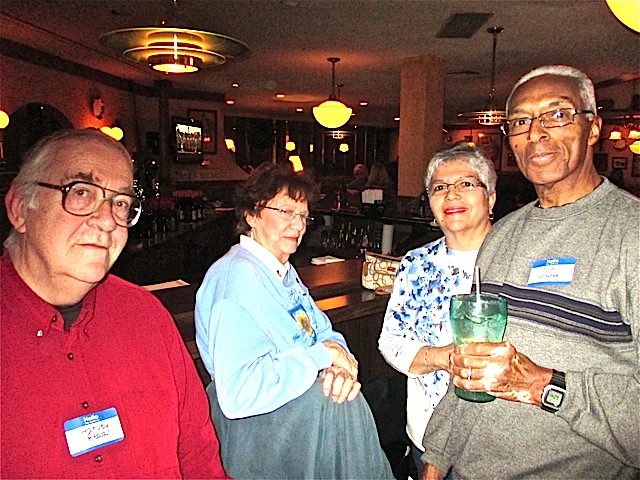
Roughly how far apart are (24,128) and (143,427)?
7145 millimetres

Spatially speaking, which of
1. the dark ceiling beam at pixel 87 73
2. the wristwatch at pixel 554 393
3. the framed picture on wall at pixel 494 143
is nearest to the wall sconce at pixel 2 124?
the dark ceiling beam at pixel 87 73

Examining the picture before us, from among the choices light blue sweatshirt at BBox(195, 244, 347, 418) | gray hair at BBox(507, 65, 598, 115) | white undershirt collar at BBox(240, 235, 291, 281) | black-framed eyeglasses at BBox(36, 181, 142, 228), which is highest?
gray hair at BBox(507, 65, 598, 115)

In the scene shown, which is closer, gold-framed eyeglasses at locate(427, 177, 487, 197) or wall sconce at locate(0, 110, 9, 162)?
gold-framed eyeglasses at locate(427, 177, 487, 197)

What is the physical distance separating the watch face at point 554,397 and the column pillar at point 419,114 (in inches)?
242

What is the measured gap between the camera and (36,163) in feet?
3.72

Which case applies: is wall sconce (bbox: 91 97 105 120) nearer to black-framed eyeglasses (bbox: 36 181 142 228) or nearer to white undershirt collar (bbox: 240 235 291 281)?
white undershirt collar (bbox: 240 235 291 281)

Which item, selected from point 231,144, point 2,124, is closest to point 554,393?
point 2,124

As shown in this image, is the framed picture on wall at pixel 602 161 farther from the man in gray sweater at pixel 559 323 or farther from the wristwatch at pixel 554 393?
the wristwatch at pixel 554 393

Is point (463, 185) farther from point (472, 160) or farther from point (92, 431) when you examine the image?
point (92, 431)

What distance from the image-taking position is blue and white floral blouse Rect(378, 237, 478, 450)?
1.59 metres

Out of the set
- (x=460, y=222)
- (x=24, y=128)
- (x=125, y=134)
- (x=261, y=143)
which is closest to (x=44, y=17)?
(x=24, y=128)

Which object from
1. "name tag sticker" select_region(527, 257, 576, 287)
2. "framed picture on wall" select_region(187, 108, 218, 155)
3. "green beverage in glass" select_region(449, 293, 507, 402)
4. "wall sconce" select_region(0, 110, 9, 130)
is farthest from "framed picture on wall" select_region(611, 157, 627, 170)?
"green beverage in glass" select_region(449, 293, 507, 402)

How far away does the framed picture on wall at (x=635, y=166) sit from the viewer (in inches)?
497

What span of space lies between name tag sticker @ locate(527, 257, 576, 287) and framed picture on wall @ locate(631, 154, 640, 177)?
1375cm
